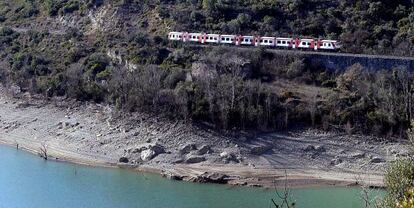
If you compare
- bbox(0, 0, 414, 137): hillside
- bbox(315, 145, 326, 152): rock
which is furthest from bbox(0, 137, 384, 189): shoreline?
bbox(0, 0, 414, 137): hillside

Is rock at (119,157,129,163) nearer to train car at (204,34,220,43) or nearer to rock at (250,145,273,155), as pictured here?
rock at (250,145,273,155)

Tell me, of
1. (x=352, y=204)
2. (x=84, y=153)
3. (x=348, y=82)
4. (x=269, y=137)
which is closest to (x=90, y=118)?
(x=84, y=153)

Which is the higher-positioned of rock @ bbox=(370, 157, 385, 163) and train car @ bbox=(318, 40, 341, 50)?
train car @ bbox=(318, 40, 341, 50)

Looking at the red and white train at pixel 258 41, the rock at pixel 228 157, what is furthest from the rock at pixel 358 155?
the red and white train at pixel 258 41

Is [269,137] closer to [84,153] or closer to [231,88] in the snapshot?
[231,88]

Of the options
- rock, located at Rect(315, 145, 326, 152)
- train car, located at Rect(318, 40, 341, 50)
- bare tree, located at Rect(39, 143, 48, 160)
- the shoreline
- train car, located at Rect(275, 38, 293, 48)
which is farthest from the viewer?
train car, located at Rect(275, 38, 293, 48)

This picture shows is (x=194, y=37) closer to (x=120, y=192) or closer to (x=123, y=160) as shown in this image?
(x=123, y=160)

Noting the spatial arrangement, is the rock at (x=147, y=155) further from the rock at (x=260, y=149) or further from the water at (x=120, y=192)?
the rock at (x=260, y=149)
